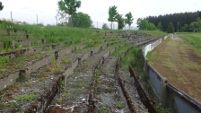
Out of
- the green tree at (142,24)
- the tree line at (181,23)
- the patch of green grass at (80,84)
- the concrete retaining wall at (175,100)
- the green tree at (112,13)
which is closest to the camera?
the concrete retaining wall at (175,100)

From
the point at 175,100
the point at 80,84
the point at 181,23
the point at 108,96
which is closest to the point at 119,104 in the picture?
the point at 108,96

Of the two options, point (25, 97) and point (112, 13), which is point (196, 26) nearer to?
point (112, 13)

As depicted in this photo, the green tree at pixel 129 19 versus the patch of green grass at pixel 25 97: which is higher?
the green tree at pixel 129 19

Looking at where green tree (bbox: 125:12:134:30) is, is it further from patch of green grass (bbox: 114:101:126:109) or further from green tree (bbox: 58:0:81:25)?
patch of green grass (bbox: 114:101:126:109)

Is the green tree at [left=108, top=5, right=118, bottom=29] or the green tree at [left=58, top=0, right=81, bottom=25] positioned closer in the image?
the green tree at [left=58, top=0, right=81, bottom=25]

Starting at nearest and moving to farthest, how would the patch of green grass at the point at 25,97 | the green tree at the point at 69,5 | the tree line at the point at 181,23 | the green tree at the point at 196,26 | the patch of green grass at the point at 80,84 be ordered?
1. the patch of green grass at the point at 25,97
2. the patch of green grass at the point at 80,84
3. the green tree at the point at 69,5
4. the green tree at the point at 196,26
5. the tree line at the point at 181,23

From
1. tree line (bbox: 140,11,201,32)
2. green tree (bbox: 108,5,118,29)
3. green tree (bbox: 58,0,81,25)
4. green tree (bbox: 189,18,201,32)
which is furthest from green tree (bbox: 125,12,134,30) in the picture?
green tree (bbox: 189,18,201,32)

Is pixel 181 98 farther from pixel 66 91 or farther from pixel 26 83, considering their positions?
pixel 26 83

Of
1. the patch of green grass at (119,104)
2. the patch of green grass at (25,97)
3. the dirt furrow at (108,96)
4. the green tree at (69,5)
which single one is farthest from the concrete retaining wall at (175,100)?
the green tree at (69,5)

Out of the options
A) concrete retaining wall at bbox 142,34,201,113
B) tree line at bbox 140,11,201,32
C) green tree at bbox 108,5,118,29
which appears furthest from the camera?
tree line at bbox 140,11,201,32

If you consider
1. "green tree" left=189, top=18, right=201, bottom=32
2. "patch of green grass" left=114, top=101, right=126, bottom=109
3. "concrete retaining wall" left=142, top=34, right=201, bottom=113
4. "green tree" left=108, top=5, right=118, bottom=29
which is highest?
"green tree" left=108, top=5, right=118, bottom=29

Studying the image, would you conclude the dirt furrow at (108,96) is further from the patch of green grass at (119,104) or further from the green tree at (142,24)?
the green tree at (142,24)

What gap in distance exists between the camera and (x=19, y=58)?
40.2 feet

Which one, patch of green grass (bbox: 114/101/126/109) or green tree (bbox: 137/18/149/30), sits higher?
green tree (bbox: 137/18/149/30)
